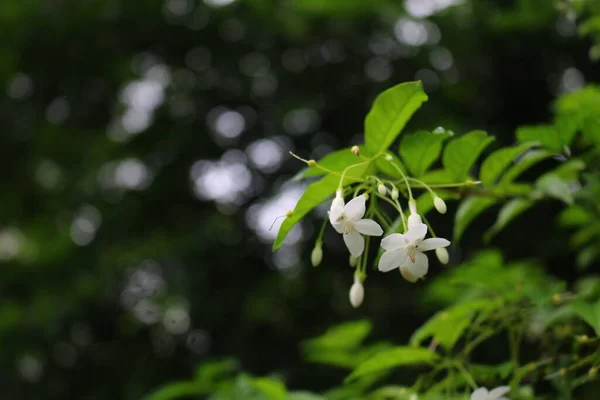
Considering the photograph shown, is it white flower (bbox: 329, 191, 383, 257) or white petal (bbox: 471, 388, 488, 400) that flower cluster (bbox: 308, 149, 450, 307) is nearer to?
white flower (bbox: 329, 191, 383, 257)

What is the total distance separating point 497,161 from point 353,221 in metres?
0.41

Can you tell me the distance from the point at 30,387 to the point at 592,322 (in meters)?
2.54

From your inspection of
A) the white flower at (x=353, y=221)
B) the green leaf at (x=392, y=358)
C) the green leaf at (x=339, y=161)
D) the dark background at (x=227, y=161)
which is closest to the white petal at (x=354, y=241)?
the white flower at (x=353, y=221)

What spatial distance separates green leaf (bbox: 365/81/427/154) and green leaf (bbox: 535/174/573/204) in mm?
297

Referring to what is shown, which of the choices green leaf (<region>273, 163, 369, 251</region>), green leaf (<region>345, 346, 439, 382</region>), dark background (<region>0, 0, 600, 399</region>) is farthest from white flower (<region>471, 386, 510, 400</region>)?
dark background (<region>0, 0, 600, 399</region>)

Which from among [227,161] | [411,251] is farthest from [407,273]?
[227,161]

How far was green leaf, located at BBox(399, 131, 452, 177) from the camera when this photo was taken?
3.25 feet

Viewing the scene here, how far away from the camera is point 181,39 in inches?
116

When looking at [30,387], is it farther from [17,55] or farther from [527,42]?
[527,42]

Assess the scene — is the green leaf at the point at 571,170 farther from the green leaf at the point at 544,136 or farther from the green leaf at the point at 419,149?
the green leaf at the point at 419,149

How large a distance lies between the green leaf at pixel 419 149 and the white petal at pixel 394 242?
0.73ft

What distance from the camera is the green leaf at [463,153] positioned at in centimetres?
103

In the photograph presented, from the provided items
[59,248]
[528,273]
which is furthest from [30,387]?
[528,273]

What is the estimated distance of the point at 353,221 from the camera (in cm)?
82
